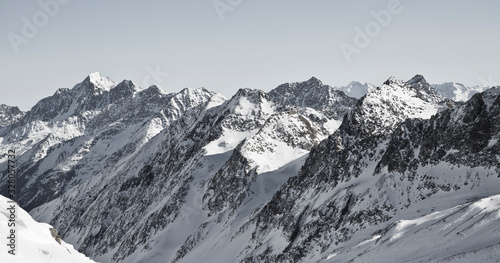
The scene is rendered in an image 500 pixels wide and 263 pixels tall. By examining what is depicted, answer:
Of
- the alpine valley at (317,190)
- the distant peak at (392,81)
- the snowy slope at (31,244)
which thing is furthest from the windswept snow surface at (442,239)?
the distant peak at (392,81)

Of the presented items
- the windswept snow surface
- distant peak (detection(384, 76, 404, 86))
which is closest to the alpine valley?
the windswept snow surface

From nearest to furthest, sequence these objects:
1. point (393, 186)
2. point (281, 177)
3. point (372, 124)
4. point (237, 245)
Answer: point (393, 186) < point (372, 124) < point (237, 245) < point (281, 177)

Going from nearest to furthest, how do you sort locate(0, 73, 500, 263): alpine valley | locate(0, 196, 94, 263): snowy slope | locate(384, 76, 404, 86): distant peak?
locate(0, 196, 94, 263): snowy slope < locate(0, 73, 500, 263): alpine valley < locate(384, 76, 404, 86): distant peak

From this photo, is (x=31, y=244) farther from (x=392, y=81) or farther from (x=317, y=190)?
(x=392, y=81)

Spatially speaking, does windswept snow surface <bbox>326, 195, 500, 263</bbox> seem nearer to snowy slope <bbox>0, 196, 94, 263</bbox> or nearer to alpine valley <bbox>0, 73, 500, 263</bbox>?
alpine valley <bbox>0, 73, 500, 263</bbox>

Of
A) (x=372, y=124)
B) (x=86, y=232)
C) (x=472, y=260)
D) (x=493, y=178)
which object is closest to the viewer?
(x=472, y=260)

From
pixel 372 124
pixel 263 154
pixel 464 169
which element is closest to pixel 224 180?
pixel 263 154

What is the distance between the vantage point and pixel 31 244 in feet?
154

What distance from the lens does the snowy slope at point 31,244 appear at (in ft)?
135

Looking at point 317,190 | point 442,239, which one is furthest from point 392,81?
point 442,239

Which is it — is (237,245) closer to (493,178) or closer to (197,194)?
(197,194)

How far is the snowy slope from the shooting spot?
41237 mm

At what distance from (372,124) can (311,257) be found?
29861 mm

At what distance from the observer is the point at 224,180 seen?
4449 inches
